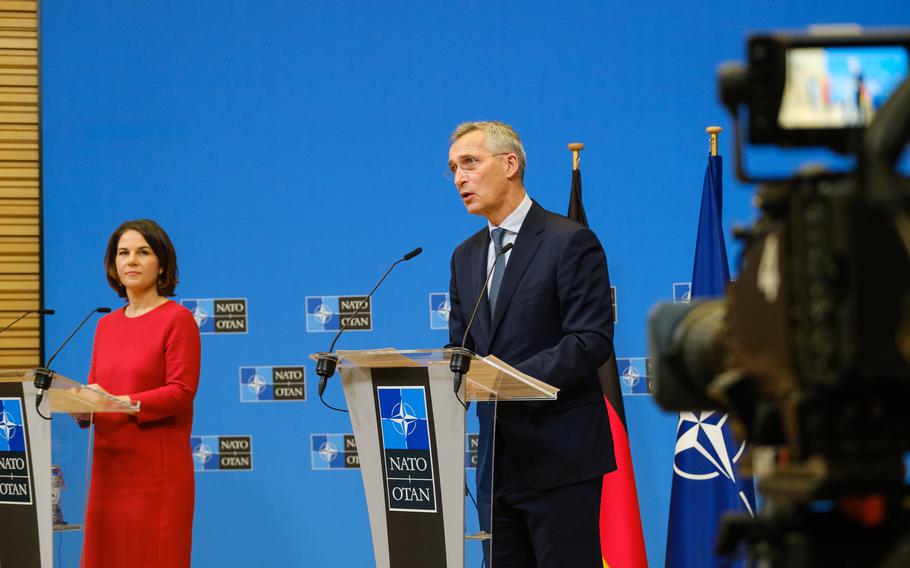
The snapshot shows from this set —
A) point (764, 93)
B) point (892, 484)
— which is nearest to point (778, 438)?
point (892, 484)

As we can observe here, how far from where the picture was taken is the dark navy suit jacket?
2.91 metres

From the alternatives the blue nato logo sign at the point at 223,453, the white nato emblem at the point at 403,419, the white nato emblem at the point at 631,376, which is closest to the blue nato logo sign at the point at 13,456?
the white nato emblem at the point at 403,419

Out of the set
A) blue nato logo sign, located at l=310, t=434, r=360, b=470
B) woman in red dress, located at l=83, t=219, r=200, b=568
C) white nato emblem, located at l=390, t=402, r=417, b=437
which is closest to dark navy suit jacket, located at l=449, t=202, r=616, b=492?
white nato emblem, located at l=390, t=402, r=417, b=437

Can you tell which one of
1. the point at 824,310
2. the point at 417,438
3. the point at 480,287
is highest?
the point at 480,287

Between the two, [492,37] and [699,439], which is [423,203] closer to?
[492,37]

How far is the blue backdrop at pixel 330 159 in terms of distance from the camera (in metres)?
4.75

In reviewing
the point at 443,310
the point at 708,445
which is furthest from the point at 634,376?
the point at 443,310

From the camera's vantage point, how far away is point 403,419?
2.73 metres

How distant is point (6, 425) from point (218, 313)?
1631 millimetres

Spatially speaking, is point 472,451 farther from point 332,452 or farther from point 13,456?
point 13,456

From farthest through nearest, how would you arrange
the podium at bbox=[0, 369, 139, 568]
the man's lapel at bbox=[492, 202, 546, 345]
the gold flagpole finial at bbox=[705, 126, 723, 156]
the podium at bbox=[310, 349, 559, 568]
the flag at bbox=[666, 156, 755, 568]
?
the gold flagpole finial at bbox=[705, 126, 723, 156]
the flag at bbox=[666, 156, 755, 568]
the podium at bbox=[0, 369, 139, 568]
the man's lapel at bbox=[492, 202, 546, 345]
the podium at bbox=[310, 349, 559, 568]

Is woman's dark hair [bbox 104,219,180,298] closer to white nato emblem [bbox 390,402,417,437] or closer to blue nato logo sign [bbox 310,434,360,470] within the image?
blue nato logo sign [bbox 310,434,360,470]

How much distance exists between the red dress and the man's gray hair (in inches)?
49.0

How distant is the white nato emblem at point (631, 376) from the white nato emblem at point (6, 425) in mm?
2531
